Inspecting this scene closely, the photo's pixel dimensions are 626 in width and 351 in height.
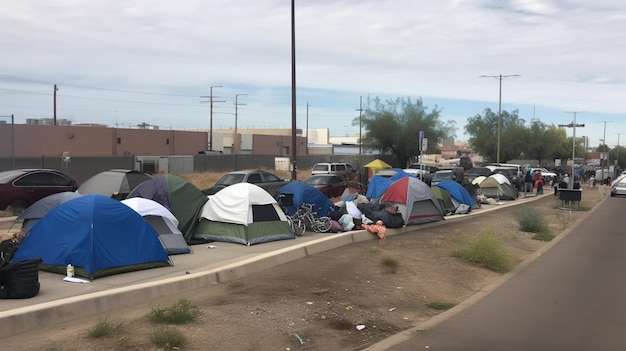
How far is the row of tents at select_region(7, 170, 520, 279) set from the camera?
927 centimetres

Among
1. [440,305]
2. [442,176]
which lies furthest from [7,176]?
[442,176]

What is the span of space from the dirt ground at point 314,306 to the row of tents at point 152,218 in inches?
66.8

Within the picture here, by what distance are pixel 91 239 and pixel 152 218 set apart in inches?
102

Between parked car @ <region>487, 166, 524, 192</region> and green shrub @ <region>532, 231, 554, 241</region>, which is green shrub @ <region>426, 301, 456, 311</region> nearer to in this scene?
green shrub @ <region>532, 231, 554, 241</region>

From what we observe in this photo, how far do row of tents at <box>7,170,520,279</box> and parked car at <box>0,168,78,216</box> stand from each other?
1195mm

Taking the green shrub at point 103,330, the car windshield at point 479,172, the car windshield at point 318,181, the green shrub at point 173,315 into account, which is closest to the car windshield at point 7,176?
the car windshield at point 318,181

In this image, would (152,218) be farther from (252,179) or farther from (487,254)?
(252,179)

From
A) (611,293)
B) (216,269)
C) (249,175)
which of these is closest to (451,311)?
(611,293)

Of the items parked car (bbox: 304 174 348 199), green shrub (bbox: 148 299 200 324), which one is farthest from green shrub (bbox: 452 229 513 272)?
parked car (bbox: 304 174 348 199)

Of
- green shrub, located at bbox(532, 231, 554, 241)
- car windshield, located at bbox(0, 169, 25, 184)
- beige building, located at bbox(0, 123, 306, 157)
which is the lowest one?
green shrub, located at bbox(532, 231, 554, 241)

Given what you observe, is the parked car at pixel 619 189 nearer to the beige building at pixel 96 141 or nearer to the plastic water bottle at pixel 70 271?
the plastic water bottle at pixel 70 271

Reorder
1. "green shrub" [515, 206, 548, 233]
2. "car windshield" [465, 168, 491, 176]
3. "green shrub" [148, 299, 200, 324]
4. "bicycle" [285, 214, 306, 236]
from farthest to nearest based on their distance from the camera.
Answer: "car windshield" [465, 168, 491, 176], "green shrub" [515, 206, 548, 233], "bicycle" [285, 214, 306, 236], "green shrub" [148, 299, 200, 324]

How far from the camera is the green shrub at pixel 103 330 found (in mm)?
6113

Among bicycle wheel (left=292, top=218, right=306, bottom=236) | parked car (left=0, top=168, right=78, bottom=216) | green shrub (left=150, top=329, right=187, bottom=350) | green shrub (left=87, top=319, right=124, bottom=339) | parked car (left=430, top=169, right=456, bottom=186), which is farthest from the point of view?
parked car (left=430, top=169, right=456, bottom=186)
